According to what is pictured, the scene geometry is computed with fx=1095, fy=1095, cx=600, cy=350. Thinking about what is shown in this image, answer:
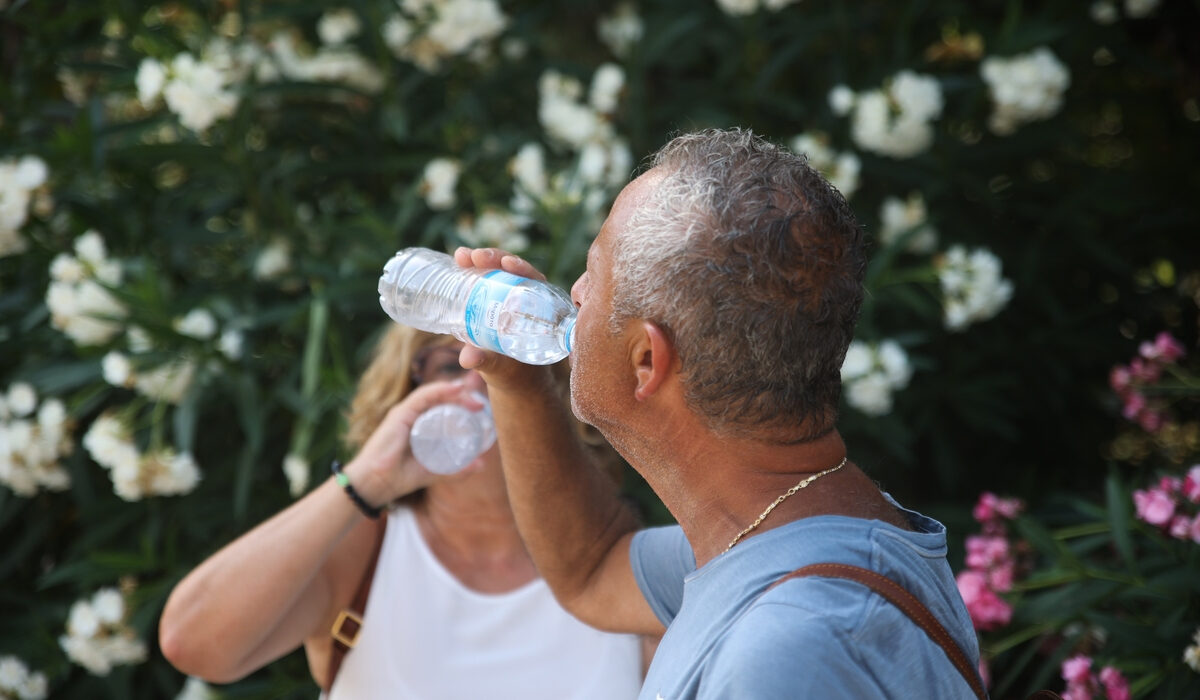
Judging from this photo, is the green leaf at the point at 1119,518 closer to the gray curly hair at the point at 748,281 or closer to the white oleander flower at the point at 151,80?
the gray curly hair at the point at 748,281

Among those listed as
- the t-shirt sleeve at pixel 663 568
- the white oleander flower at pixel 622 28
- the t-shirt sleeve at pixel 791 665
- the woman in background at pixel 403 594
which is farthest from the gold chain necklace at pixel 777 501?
the white oleander flower at pixel 622 28

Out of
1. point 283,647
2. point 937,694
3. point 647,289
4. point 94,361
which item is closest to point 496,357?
point 647,289

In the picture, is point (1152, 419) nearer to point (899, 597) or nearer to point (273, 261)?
point (899, 597)

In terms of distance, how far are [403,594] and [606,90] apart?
5.29 feet

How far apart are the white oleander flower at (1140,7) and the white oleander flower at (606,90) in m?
1.47

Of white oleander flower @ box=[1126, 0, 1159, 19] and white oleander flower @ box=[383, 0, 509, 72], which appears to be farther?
white oleander flower @ box=[1126, 0, 1159, 19]

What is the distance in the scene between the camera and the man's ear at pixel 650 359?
1117 millimetres

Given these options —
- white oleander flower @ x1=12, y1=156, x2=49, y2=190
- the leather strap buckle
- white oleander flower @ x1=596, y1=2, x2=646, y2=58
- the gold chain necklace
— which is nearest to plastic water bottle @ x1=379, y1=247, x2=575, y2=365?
the gold chain necklace

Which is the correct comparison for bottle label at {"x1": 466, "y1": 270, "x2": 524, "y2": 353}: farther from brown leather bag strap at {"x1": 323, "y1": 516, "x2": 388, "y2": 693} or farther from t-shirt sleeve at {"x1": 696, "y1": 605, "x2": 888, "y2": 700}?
brown leather bag strap at {"x1": 323, "y1": 516, "x2": 388, "y2": 693}

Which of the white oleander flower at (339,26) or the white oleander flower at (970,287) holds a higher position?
the white oleander flower at (339,26)

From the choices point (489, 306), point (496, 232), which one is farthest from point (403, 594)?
point (496, 232)

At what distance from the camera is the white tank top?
197 centimetres

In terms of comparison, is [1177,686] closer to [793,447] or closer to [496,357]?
[793,447]

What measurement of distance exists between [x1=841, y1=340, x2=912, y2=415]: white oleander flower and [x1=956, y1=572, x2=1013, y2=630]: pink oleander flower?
18.9 inches
